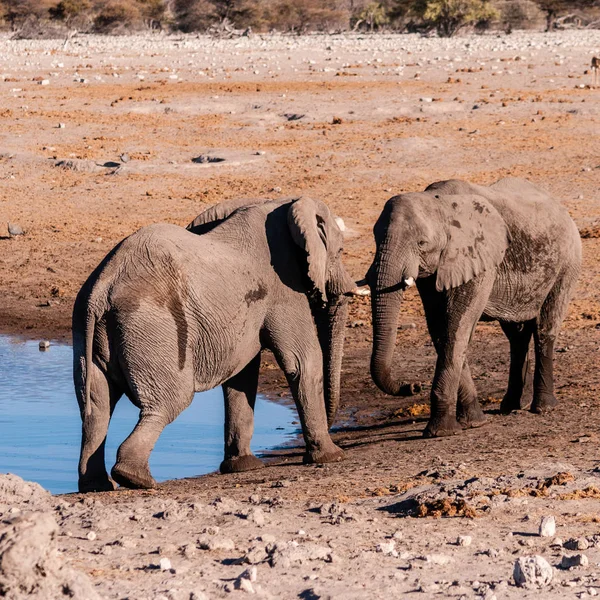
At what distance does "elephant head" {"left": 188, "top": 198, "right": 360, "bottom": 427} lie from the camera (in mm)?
7129

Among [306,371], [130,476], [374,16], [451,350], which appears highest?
[306,371]

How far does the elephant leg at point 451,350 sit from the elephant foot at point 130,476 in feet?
7.01

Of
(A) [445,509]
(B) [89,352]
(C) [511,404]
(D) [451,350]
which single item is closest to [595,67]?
(C) [511,404]

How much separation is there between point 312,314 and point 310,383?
47cm

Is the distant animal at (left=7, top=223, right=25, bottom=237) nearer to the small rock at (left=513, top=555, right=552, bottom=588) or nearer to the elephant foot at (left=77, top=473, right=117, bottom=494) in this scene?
the elephant foot at (left=77, top=473, right=117, bottom=494)

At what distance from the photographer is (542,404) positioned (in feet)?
29.1

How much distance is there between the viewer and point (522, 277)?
340 inches

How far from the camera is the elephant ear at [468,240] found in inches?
316

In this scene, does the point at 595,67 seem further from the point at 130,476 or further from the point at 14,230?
the point at 130,476

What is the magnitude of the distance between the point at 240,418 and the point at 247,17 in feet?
130

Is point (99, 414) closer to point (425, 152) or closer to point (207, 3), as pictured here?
point (425, 152)

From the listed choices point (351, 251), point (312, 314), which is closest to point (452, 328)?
point (312, 314)

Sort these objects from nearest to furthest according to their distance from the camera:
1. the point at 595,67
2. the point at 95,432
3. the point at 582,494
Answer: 1. the point at 582,494
2. the point at 95,432
3. the point at 595,67

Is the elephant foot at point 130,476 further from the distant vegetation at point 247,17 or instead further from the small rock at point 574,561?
the distant vegetation at point 247,17
